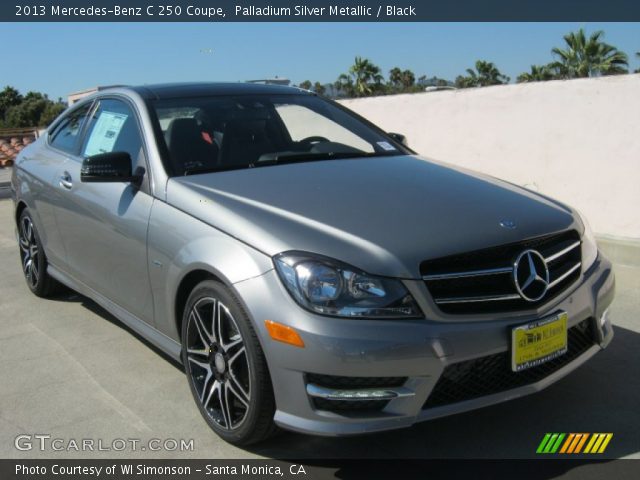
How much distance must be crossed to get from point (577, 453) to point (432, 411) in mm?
731

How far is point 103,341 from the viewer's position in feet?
15.0

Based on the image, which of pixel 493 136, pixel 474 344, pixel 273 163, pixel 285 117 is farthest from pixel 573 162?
pixel 474 344

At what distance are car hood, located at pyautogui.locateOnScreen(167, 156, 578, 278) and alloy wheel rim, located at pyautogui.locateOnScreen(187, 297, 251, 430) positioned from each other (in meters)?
0.38

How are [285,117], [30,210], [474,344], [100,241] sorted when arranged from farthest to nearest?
[30,210]
[285,117]
[100,241]
[474,344]

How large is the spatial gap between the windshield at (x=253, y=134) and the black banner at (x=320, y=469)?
1430mm

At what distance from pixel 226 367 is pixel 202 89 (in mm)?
1977

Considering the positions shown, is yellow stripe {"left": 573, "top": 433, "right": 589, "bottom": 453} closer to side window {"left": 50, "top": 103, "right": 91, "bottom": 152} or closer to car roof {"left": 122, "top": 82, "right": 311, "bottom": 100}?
car roof {"left": 122, "top": 82, "right": 311, "bottom": 100}

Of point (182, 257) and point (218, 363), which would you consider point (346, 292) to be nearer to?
point (218, 363)

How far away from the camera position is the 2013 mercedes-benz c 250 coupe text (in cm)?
264

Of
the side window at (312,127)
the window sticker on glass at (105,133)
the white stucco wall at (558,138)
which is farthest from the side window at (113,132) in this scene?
the white stucco wall at (558,138)

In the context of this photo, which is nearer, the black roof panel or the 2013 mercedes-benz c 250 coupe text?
the 2013 mercedes-benz c 250 coupe text

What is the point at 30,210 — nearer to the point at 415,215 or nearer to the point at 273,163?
the point at 273,163

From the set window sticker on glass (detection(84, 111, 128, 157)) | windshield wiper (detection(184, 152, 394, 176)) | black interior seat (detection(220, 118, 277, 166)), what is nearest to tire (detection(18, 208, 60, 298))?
window sticker on glass (detection(84, 111, 128, 157))

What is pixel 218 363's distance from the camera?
3.09m
